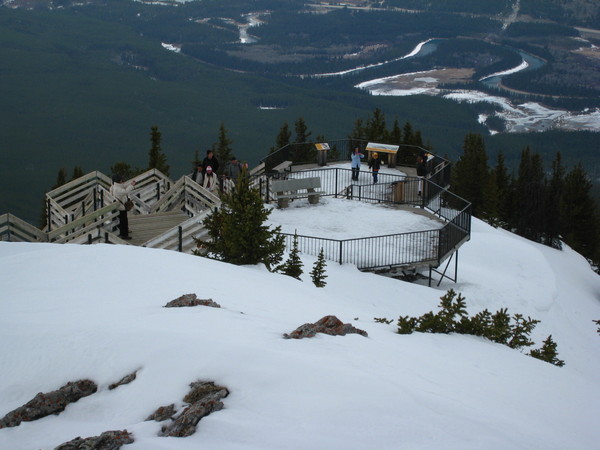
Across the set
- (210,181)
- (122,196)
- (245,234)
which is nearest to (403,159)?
(210,181)

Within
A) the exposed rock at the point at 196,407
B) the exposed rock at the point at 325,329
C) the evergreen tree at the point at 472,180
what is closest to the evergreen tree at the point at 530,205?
the evergreen tree at the point at 472,180

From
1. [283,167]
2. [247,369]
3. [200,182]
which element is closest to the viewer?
[247,369]

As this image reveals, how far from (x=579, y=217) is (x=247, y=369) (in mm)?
75568

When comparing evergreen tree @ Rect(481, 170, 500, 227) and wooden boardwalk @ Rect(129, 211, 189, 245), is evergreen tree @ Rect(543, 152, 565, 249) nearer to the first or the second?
evergreen tree @ Rect(481, 170, 500, 227)

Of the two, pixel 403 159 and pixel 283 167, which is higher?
pixel 283 167

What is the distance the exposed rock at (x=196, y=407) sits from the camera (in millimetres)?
7508

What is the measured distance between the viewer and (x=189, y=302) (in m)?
11.5

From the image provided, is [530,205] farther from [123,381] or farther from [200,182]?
[123,381]

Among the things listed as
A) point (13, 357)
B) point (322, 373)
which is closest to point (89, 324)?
point (13, 357)

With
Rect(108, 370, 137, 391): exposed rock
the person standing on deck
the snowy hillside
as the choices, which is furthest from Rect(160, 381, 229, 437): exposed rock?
the person standing on deck

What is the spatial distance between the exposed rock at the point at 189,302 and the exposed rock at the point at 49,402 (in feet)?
9.35

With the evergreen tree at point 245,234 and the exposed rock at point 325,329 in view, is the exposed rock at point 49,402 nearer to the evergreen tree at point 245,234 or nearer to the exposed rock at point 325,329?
the exposed rock at point 325,329

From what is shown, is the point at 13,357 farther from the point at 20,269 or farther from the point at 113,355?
the point at 20,269

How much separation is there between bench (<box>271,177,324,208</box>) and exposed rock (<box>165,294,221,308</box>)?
1636 centimetres
